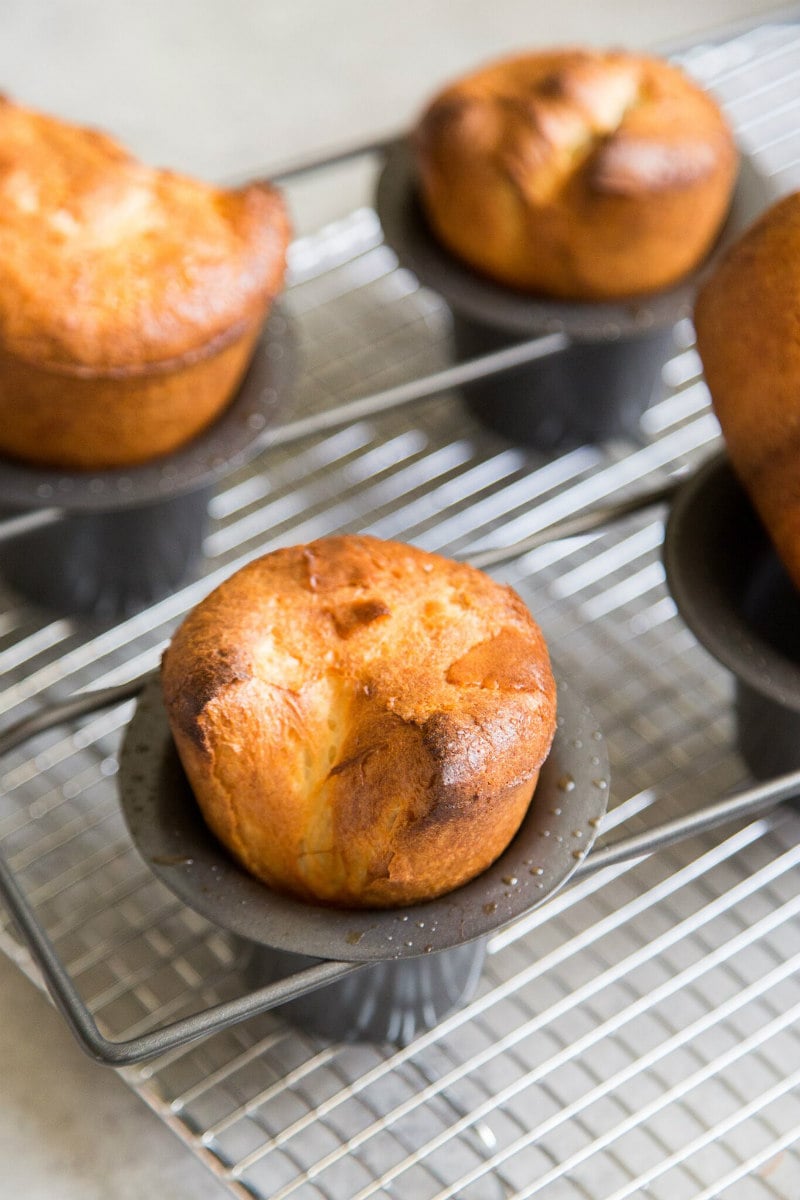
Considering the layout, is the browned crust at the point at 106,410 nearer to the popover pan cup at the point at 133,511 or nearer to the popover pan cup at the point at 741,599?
the popover pan cup at the point at 133,511

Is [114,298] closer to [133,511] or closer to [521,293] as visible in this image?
[133,511]

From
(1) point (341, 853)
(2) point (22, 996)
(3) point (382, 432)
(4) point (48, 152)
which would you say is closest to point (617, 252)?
(3) point (382, 432)

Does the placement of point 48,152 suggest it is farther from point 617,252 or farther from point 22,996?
point 22,996

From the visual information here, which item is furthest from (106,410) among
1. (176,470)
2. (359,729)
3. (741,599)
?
(741,599)

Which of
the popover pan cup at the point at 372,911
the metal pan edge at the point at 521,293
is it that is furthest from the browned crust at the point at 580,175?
the popover pan cup at the point at 372,911

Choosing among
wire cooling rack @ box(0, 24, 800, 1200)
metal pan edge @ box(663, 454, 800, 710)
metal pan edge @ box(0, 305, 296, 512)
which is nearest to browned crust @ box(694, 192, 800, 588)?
metal pan edge @ box(663, 454, 800, 710)

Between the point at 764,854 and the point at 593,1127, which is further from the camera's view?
the point at 764,854
